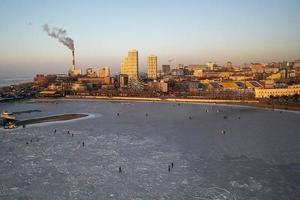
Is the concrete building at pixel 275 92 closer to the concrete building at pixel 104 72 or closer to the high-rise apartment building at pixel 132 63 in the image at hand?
the high-rise apartment building at pixel 132 63

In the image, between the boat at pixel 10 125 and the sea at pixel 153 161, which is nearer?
the sea at pixel 153 161

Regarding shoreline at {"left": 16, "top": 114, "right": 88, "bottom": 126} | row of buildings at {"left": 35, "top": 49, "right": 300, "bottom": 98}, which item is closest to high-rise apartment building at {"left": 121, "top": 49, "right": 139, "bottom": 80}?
row of buildings at {"left": 35, "top": 49, "right": 300, "bottom": 98}

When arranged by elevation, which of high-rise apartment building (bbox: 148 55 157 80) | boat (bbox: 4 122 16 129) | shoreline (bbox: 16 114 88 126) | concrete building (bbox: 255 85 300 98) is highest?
high-rise apartment building (bbox: 148 55 157 80)

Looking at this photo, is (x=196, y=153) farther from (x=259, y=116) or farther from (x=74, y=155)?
(x=259, y=116)

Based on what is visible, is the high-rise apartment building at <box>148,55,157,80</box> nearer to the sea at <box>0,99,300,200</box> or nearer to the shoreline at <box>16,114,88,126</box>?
the shoreline at <box>16,114,88,126</box>

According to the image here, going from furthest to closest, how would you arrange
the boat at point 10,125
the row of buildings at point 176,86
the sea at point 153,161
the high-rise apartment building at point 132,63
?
1. the high-rise apartment building at point 132,63
2. the row of buildings at point 176,86
3. the boat at point 10,125
4. the sea at point 153,161

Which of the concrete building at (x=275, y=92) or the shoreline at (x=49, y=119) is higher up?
the concrete building at (x=275, y=92)

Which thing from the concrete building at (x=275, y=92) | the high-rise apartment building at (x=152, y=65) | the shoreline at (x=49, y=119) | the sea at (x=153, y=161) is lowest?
the shoreline at (x=49, y=119)

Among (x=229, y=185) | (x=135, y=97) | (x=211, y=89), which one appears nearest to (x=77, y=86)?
(x=135, y=97)

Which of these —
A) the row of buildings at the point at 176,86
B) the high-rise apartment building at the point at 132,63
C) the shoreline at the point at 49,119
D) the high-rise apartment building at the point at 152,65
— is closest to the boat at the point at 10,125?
the shoreline at the point at 49,119

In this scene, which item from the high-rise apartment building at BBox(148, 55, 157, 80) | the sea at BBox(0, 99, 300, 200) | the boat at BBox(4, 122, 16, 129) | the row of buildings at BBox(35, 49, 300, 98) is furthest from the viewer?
the high-rise apartment building at BBox(148, 55, 157, 80)
